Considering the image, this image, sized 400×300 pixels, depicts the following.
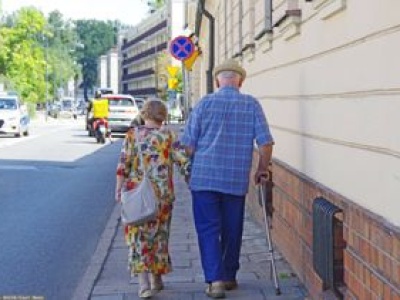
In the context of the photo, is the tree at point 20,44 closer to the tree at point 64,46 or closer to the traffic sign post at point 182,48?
the traffic sign post at point 182,48

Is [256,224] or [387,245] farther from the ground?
[387,245]

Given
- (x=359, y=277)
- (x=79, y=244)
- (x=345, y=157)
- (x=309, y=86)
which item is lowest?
(x=79, y=244)

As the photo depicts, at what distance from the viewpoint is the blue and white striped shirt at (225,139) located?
21.0 feet

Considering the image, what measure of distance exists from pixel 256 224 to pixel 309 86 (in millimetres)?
4034

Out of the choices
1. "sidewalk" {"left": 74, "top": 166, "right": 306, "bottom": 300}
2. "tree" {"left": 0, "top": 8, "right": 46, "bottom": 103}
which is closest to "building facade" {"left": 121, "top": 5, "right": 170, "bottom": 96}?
"tree" {"left": 0, "top": 8, "right": 46, "bottom": 103}

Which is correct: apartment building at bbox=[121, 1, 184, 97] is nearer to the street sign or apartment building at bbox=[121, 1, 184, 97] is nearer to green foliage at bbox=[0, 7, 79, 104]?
green foliage at bbox=[0, 7, 79, 104]

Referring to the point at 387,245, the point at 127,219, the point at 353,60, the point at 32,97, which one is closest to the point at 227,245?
the point at 127,219

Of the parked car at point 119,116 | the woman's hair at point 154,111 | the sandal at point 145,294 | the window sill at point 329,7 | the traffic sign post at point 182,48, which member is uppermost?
the traffic sign post at point 182,48

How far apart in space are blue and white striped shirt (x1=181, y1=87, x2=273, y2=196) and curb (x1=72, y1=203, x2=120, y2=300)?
1239 millimetres

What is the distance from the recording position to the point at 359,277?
457cm

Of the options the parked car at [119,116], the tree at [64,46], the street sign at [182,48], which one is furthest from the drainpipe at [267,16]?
the tree at [64,46]

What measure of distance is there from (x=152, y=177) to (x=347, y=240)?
201 centimetres

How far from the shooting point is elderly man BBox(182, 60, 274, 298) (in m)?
6.41

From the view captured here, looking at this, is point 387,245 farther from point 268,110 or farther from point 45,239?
point 45,239
